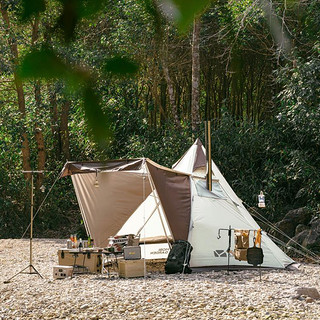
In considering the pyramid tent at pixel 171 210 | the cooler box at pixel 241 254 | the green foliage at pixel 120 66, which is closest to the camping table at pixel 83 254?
the pyramid tent at pixel 171 210

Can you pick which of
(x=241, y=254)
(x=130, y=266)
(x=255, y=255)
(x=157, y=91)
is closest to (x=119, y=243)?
(x=130, y=266)

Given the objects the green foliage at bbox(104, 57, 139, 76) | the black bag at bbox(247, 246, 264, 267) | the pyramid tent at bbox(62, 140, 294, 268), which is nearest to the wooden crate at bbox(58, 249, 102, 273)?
the pyramid tent at bbox(62, 140, 294, 268)

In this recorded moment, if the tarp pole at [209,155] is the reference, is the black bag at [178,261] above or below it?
below

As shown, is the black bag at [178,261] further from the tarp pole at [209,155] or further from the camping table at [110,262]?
the tarp pole at [209,155]

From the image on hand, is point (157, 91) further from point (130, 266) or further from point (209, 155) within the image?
point (209, 155)

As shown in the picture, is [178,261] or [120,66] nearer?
[120,66]

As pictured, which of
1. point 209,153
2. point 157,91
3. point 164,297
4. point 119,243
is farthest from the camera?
point 209,153

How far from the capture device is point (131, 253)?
623cm

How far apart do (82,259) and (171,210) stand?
1109 millimetres

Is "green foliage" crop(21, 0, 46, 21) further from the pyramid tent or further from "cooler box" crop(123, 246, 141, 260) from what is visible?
"cooler box" crop(123, 246, 141, 260)

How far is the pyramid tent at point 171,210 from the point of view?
6.78 metres

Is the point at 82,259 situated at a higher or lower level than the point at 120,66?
lower

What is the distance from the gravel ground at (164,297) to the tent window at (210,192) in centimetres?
108

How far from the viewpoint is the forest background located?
0.95m
